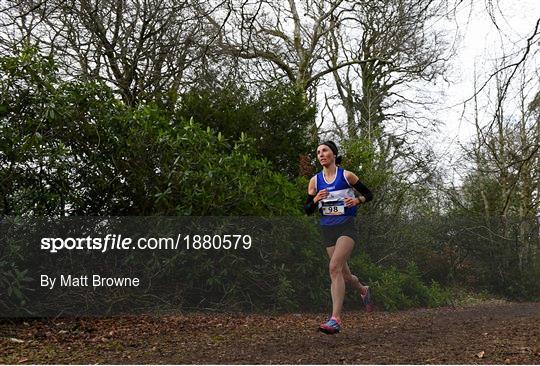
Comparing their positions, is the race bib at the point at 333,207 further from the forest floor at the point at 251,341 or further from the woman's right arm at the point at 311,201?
the forest floor at the point at 251,341

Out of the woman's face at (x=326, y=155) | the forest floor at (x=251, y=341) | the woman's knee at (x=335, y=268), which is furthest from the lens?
the woman's knee at (x=335, y=268)

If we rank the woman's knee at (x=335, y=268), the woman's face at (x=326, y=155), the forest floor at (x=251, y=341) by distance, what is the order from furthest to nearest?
the woman's knee at (x=335, y=268)
the woman's face at (x=326, y=155)
the forest floor at (x=251, y=341)

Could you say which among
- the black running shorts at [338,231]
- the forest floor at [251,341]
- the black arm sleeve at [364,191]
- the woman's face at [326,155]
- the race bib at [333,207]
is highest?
the woman's face at [326,155]

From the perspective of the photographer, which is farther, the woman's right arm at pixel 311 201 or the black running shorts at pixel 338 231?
the black running shorts at pixel 338 231

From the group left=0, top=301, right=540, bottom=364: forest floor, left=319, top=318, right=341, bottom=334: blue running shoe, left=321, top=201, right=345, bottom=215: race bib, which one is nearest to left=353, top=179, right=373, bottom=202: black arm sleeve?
left=321, top=201, right=345, bottom=215: race bib

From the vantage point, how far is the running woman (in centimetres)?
545

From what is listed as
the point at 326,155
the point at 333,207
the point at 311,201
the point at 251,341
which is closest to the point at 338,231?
the point at 333,207

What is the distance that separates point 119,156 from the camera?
7.38 m

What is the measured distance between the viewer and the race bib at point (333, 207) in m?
5.48

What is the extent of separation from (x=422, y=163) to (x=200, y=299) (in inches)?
458

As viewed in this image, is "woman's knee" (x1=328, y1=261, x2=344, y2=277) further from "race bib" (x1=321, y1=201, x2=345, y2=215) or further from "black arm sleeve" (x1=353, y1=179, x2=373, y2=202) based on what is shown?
"black arm sleeve" (x1=353, y1=179, x2=373, y2=202)

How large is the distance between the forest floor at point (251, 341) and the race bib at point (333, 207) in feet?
3.91

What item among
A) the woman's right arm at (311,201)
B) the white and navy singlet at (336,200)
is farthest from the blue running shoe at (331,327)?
the woman's right arm at (311,201)

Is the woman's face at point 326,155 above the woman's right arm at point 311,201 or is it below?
above
